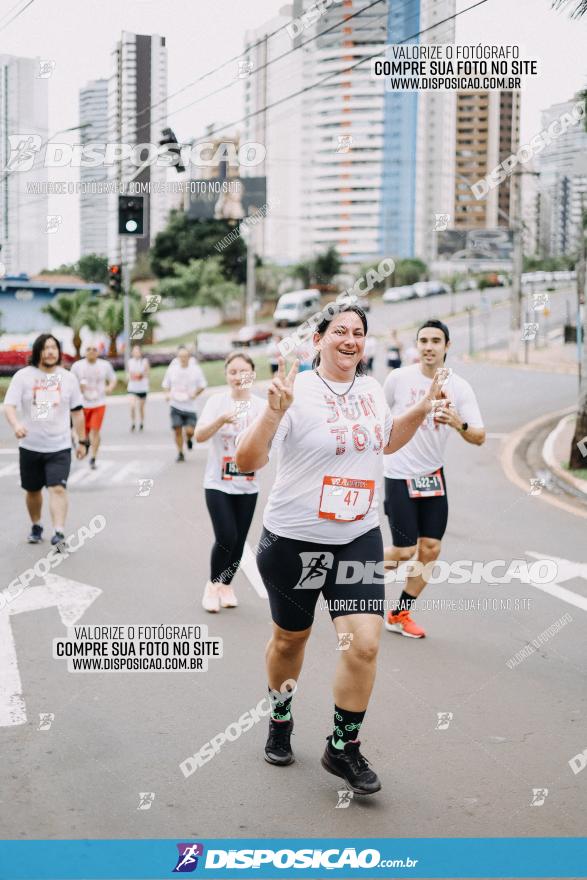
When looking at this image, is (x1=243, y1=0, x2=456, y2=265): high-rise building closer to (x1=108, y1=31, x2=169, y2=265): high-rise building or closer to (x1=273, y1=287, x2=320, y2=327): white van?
(x1=273, y1=287, x2=320, y2=327): white van

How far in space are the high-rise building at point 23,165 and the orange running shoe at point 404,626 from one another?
4.83 metres

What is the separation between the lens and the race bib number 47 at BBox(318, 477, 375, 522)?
Answer: 407cm

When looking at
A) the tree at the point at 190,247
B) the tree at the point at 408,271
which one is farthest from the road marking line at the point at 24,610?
the tree at the point at 408,271

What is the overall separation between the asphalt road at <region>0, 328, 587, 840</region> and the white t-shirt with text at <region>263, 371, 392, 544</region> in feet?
3.58

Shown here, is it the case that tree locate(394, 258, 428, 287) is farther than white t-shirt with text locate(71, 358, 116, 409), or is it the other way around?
tree locate(394, 258, 428, 287)

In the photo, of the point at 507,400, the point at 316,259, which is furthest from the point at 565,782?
the point at 316,259

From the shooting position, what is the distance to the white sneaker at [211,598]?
Result: 6.84 m

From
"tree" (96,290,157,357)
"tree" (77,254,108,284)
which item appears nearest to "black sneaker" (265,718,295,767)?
"tree" (77,254,108,284)

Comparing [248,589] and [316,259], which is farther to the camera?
[316,259]

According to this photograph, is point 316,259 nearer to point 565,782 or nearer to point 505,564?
point 505,564

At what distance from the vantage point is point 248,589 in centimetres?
757

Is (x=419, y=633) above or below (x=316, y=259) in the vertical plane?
below

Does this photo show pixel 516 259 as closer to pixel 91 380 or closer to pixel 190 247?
pixel 91 380

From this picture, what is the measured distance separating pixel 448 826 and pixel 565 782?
2.26ft
